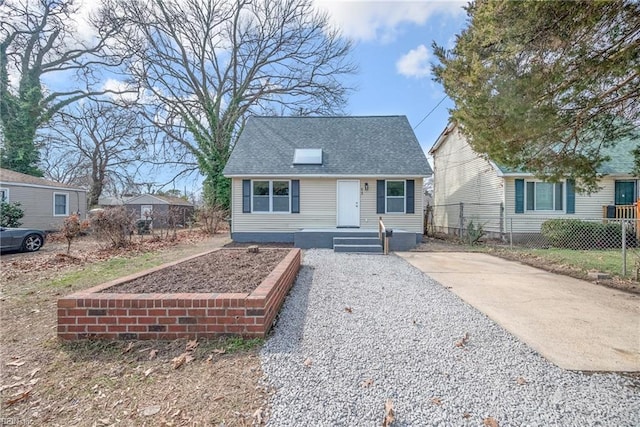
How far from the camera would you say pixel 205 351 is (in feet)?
9.52

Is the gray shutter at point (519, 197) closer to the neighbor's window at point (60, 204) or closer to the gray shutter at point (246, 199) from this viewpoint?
the gray shutter at point (246, 199)

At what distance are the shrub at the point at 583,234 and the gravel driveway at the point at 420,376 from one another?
A: 9546mm

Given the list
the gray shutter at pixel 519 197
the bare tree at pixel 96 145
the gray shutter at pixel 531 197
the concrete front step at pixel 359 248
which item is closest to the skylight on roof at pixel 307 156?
the concrete front step at pixel 359 248

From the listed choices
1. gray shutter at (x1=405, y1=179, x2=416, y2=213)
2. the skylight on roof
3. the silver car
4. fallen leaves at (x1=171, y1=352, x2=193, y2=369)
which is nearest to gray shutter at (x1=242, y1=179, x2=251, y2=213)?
the skylight on roof

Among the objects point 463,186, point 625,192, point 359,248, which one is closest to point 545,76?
point 359,248

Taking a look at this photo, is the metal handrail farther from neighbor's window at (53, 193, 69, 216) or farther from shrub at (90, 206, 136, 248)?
neighbor's window at (53, 193, 69, 216)

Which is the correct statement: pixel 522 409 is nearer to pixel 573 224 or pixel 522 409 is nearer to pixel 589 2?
pixel 589 2

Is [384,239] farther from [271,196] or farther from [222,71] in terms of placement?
[222,71]

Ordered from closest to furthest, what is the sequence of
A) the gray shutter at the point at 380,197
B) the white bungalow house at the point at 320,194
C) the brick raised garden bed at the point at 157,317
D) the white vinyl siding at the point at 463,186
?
the brick raised garden bed at the point at 157,317
the white bungalow house at the point at 320,194
the gray shutter at the point at 380,197
the white vinyl siding at the point at 463,186

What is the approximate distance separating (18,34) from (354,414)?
28.9 meters

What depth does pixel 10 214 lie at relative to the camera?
13.9m

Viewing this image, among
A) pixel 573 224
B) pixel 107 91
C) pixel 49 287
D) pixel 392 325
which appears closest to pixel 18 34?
pixel 107 91

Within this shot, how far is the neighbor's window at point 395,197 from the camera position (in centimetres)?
1270

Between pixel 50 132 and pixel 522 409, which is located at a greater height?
pixel 50 132
